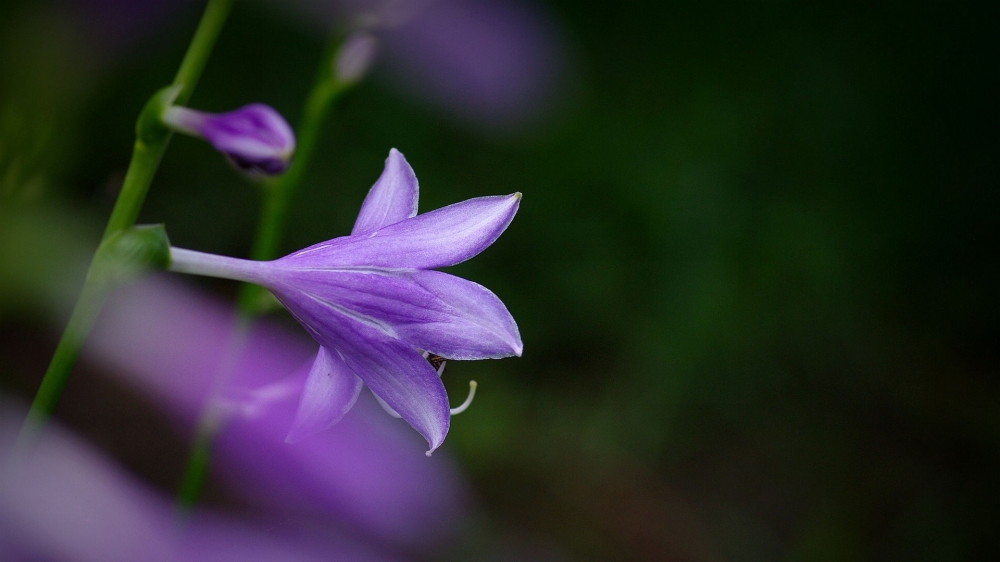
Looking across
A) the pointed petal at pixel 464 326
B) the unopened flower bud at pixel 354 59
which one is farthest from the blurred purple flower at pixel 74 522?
the unopened flower bud at pixel 354 59

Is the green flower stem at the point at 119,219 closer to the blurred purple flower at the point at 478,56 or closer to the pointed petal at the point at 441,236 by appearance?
the pointed petal at the point at 441,236

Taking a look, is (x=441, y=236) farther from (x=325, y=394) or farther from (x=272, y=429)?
(x=272, y=429)

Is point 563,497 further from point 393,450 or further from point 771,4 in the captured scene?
point 771,4

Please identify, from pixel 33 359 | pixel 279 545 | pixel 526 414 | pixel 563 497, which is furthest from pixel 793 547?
pixel 33 359

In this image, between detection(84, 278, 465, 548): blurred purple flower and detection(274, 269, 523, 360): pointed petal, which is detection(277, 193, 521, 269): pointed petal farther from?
detection(84, 278, 465, 548): blurred purple flower

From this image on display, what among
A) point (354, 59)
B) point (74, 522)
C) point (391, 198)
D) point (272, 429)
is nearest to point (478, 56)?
point (354, 59)

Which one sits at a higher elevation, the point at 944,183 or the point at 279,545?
the point at 944,183

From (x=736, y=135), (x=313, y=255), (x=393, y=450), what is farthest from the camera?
(x=736, y=135)
